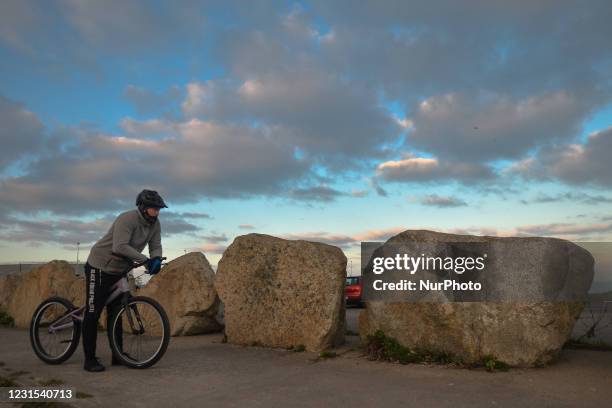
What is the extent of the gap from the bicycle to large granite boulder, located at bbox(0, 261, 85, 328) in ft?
13.3

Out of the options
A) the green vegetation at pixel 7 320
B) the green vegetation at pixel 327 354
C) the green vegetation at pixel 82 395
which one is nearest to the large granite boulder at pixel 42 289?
the green vegetation at pixel 7 320

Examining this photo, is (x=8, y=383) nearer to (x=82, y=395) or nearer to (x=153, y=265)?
(x=82, y=395)

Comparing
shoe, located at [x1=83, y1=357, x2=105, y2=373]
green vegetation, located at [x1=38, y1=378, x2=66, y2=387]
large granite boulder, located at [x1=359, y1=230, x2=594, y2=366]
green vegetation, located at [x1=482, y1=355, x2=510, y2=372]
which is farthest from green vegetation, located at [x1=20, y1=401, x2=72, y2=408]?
green vegetation, located at [x1=482, y1=355, x2=510, y2=372]

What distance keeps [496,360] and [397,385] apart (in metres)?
1.54

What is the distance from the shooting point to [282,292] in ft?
27.0

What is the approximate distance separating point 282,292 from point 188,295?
7.83 ft

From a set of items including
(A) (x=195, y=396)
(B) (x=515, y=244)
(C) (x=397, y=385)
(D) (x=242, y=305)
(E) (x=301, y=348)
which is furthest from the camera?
(D) (x=242, y=305)

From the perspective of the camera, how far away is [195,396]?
5527mm

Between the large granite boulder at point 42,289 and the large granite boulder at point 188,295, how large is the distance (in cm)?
300

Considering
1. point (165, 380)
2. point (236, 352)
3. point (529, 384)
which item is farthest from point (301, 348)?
point (529, 384)

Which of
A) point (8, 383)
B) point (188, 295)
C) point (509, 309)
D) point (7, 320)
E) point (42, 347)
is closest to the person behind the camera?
point (8, 383)

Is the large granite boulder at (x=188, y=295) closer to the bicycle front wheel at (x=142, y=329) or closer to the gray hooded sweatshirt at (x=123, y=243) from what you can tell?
the bicycle front wheel at (x=142, y=329)

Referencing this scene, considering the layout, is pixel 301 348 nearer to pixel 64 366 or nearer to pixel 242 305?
pixel 242 305

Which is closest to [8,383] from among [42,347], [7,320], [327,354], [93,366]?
[93,366]
